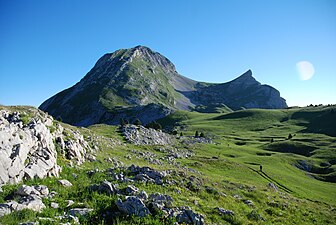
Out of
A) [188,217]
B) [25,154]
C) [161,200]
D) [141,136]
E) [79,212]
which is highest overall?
[25,154]

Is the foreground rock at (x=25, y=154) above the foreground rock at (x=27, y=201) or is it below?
above

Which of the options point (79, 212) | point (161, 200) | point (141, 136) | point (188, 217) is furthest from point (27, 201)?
point (141, 136)

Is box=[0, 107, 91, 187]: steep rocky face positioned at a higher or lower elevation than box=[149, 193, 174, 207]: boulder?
higher

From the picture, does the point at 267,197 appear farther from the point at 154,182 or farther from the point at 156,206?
the point at 156,206

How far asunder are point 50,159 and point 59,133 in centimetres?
1047

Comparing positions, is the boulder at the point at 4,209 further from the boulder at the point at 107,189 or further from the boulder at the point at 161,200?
the boulder at the point at 161,200

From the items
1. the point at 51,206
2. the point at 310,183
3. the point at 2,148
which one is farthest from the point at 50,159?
the point at 310,183

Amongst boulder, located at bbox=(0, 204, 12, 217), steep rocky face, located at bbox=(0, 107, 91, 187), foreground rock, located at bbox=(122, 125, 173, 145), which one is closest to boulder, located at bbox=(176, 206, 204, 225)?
boulder, located at bbox=(0, 204, 12, 217)

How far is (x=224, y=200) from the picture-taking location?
76.9 ft

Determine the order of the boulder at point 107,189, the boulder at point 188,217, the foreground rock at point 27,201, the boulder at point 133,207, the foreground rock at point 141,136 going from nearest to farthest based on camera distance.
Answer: the foreground rock at point 27,201 < the boulder at point 133,207 < the boulder at point 188,217 < the boulder at point 107,189 < the foreground rock at point 141,136

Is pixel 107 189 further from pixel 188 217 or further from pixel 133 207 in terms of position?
pixel 188 217

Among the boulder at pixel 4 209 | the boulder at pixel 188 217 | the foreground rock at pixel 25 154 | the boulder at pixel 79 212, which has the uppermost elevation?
the foreground rock at pixel 25 154

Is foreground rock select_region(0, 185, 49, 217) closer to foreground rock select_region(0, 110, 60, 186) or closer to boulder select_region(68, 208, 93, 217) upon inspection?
boulder select_region(68, 208, 93, 217)

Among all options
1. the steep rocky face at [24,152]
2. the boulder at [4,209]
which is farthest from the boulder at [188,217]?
the steep rocky face at [24,152]
